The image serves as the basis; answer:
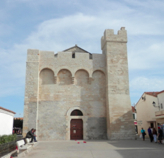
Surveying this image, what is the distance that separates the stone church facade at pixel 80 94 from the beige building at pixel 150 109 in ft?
12.6

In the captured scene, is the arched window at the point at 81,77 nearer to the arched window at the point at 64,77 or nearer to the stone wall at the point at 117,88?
the arched window at the point at 64,77

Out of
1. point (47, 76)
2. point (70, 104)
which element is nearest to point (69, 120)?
point (70, 104)

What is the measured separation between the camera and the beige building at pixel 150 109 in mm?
18297

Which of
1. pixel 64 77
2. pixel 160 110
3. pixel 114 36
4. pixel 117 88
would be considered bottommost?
pixel 160 110

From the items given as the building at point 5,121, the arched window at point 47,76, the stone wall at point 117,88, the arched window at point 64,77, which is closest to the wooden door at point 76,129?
the stone wall at point 117,88

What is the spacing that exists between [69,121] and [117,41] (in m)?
8.43

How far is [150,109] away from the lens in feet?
68.7

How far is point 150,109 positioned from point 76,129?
9.39 meters

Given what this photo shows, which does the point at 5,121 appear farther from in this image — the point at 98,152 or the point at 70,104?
the point at 98,152

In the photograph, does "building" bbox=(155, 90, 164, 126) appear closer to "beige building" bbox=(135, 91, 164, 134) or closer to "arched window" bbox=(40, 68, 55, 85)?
"beige building" bbox=(135, 91, 164, 134)

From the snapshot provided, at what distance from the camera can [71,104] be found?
53.5 feet

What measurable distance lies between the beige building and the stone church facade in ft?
12.6

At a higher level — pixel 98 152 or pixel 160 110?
pixel 160 110

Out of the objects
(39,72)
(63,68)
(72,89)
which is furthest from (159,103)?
(39,72)
